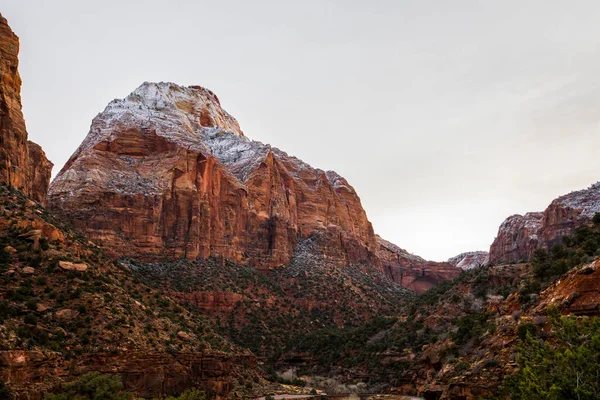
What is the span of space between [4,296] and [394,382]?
116 feet

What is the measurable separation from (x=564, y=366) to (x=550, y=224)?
314 ft

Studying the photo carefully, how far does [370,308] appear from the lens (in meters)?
84.1

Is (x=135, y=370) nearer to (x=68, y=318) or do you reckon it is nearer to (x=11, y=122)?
(x=68, y=318)

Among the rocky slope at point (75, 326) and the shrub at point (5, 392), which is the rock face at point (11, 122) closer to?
the rocky slope at point (75, 326)

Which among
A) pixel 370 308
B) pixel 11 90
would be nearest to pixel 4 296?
pixel 11 90

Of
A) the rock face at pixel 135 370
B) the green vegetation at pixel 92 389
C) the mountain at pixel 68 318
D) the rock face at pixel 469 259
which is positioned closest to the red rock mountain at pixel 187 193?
the mountain at pixel 68 318

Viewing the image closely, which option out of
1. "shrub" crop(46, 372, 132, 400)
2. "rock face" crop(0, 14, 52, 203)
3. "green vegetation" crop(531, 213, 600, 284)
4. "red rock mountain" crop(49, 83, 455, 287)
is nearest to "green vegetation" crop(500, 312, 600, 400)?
"green vegetation" crop(531, 213, 600, 284)

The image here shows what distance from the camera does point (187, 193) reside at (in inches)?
3228

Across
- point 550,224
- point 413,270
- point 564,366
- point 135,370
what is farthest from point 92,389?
point 413,270

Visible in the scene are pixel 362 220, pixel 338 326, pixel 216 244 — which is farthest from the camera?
pixel 362 220

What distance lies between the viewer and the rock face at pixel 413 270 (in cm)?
13988

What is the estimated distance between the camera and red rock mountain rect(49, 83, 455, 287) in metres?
74.9

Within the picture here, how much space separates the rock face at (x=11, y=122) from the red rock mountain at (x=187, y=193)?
27656 mm

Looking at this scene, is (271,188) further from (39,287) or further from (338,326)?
(39,287)
